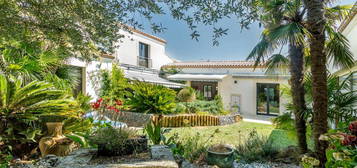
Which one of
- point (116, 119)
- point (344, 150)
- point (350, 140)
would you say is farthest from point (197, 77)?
point (344, 150)

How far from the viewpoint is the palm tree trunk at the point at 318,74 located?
543cm

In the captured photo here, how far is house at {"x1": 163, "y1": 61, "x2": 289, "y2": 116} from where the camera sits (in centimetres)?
2208

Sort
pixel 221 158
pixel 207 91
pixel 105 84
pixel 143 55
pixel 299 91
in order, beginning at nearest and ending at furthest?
pixel 221 158
pixel 299 91
pixel 105 84
pixel 143 55
pixel 207 91

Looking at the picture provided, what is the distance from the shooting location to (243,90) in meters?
23.4

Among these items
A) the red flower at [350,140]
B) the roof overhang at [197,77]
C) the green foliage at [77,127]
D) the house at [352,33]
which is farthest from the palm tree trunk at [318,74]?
the roof overhang at [197,77]

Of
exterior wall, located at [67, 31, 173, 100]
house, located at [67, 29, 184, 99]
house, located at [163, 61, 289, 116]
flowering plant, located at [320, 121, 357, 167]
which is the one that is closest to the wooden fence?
exterior wall, located at [67, 31, 173, 100]

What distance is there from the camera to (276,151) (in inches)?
290

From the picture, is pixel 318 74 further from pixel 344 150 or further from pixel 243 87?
pixel 243 87

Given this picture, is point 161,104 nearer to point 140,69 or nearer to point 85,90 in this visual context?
point 85,90

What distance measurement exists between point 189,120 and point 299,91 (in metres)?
8.73

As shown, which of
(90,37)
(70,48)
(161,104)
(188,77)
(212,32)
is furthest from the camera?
(188,77)

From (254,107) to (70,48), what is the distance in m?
21.1

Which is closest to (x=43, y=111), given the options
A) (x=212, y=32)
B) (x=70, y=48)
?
(x=70, y=48)

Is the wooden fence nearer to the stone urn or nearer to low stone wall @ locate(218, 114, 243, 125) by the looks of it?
low stone wall @ locate(218, 114, 243, 125)
